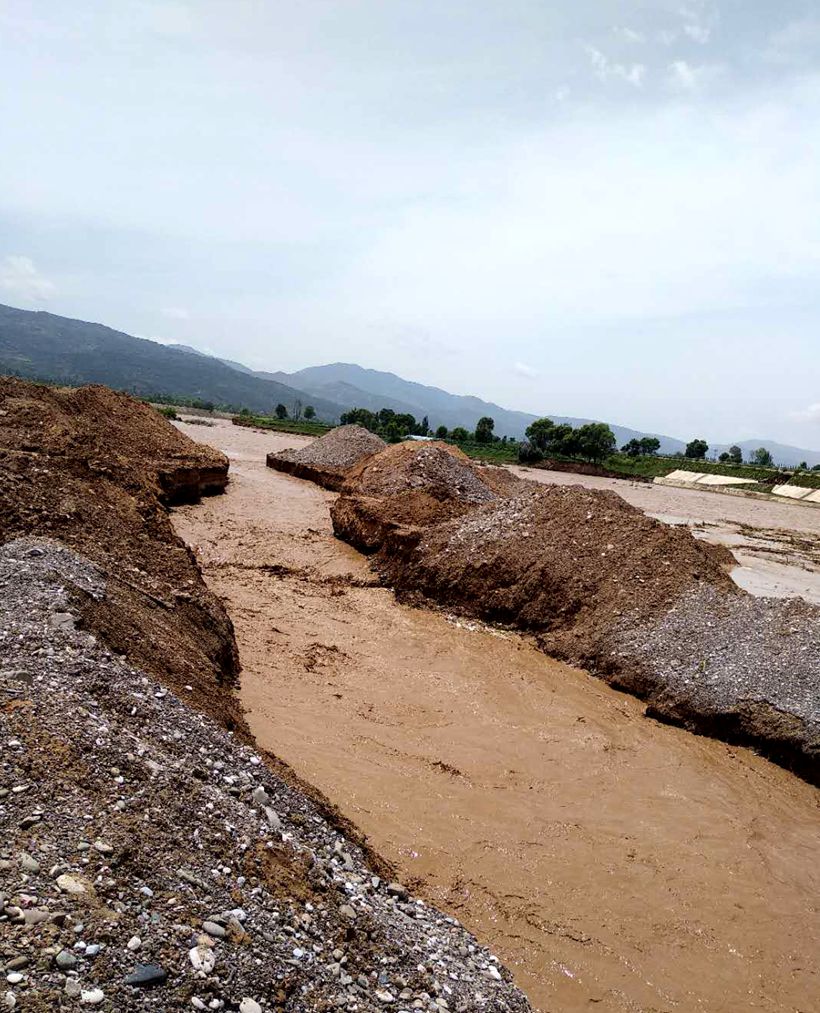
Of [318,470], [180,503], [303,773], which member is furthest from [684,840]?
[318,470]

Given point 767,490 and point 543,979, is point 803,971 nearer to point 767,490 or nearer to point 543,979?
point 543,979

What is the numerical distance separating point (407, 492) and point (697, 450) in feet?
228

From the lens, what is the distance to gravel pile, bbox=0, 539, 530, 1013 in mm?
2668

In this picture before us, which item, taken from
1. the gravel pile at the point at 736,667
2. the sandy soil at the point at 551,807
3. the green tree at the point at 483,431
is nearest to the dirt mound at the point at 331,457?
the sandy soil at the point at 551,807

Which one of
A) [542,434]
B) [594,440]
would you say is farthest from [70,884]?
[542,434]

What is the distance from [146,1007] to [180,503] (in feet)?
54.7

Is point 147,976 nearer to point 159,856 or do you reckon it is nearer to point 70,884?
point 70,884

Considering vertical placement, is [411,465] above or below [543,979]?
above

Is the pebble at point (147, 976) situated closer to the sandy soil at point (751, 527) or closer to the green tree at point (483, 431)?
the sandy soil at point (751, 527)

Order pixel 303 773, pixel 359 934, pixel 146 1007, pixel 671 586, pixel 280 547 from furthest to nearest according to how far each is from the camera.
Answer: pixel 280 547, pixel 671 586, pixel 303 773, pixel 359 934, pixel 146 1007

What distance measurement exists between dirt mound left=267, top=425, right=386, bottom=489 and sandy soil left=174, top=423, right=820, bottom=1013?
15069 millimetres

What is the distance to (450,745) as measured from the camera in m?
7.16

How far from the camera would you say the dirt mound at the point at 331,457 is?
84.5 feet

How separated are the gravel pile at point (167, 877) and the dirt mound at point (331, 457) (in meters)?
20.3
